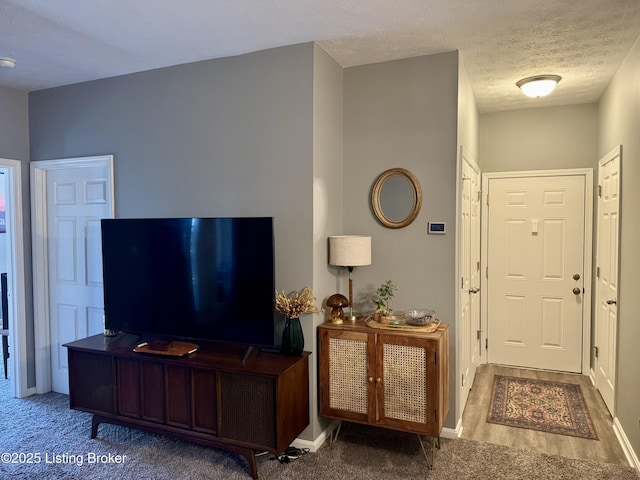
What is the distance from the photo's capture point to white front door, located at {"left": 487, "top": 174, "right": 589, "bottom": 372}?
4.51 m

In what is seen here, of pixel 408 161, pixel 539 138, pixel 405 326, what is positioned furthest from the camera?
pixel 539 138

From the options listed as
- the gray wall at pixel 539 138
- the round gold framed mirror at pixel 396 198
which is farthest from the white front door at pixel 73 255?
the gray wall at pixel 539 138

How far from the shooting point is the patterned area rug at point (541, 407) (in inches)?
133

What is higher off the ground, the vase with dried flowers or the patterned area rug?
the vase with dried flowers

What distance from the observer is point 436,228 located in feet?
10.3

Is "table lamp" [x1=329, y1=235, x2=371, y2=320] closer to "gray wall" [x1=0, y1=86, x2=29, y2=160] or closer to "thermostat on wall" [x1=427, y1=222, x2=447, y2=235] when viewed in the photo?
"thermostat on wall" [x1=427, y1=222, x2=447, y2=235]

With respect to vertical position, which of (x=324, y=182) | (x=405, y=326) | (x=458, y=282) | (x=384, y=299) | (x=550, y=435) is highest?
→ (x=324, y=182)

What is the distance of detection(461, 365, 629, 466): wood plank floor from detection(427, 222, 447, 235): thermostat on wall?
1.42 metres

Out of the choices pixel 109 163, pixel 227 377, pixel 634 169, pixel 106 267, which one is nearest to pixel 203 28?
pixel 109 163

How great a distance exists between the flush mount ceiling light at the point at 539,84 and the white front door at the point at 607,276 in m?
0.68

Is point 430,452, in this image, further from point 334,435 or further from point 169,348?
point 169,348

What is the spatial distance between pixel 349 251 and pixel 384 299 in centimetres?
47

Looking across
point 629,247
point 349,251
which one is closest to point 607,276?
point 629,247

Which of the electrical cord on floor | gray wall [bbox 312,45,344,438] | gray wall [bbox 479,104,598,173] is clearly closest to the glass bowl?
gray wall [bbox 312,45,344,438]
